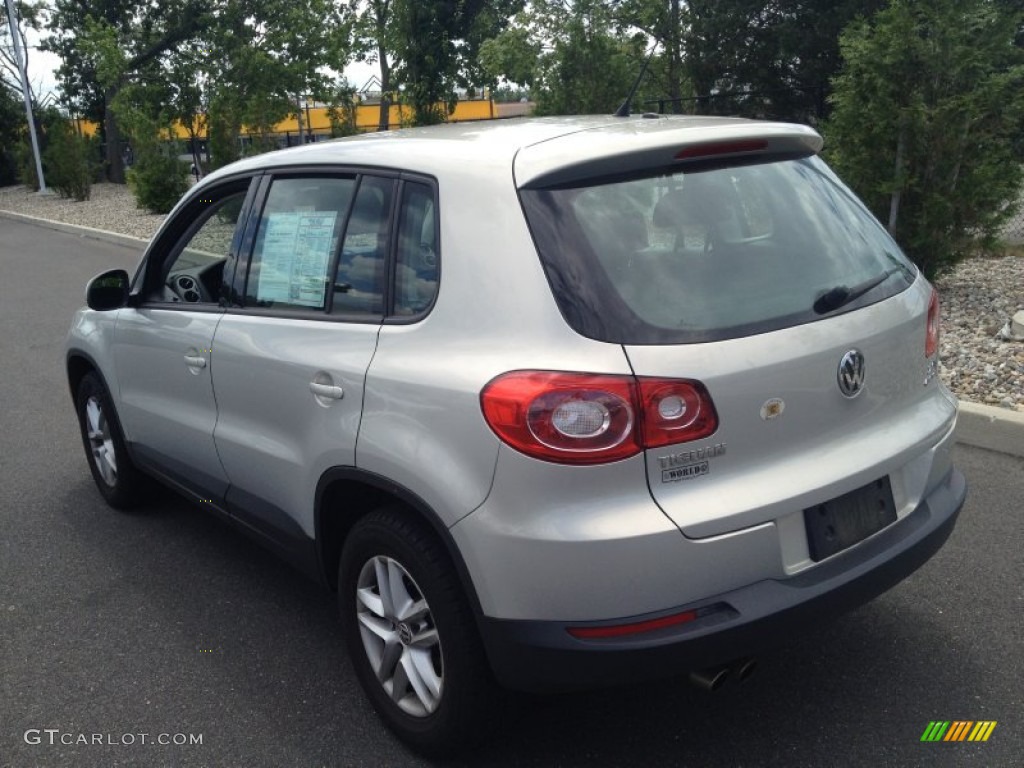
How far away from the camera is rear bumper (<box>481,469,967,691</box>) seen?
7.88 feet

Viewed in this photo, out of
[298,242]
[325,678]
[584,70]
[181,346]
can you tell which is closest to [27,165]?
[584,70]

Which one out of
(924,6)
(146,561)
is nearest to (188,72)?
(924,6)

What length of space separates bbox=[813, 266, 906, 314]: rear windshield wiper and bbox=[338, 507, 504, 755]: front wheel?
48.5 inches

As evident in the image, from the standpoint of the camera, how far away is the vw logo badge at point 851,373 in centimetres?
267

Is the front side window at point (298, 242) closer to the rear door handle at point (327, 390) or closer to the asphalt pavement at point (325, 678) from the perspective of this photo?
the rear door handle at point (327, 390)

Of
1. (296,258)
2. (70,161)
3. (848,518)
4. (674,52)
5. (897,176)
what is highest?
(674,52)

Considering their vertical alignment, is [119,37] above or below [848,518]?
above

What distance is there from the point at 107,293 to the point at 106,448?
100cm

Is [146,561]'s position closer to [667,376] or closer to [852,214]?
[667,376]

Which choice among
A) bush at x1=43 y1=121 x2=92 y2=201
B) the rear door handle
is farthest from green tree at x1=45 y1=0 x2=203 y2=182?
the rear door handle

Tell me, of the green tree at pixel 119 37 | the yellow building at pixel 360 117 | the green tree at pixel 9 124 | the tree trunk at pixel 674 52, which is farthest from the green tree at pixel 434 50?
the green tree at pixel 9 124

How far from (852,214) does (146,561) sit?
10.8 feet

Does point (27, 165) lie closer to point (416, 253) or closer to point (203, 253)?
point (203, 253)

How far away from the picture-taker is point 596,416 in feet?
7.77
